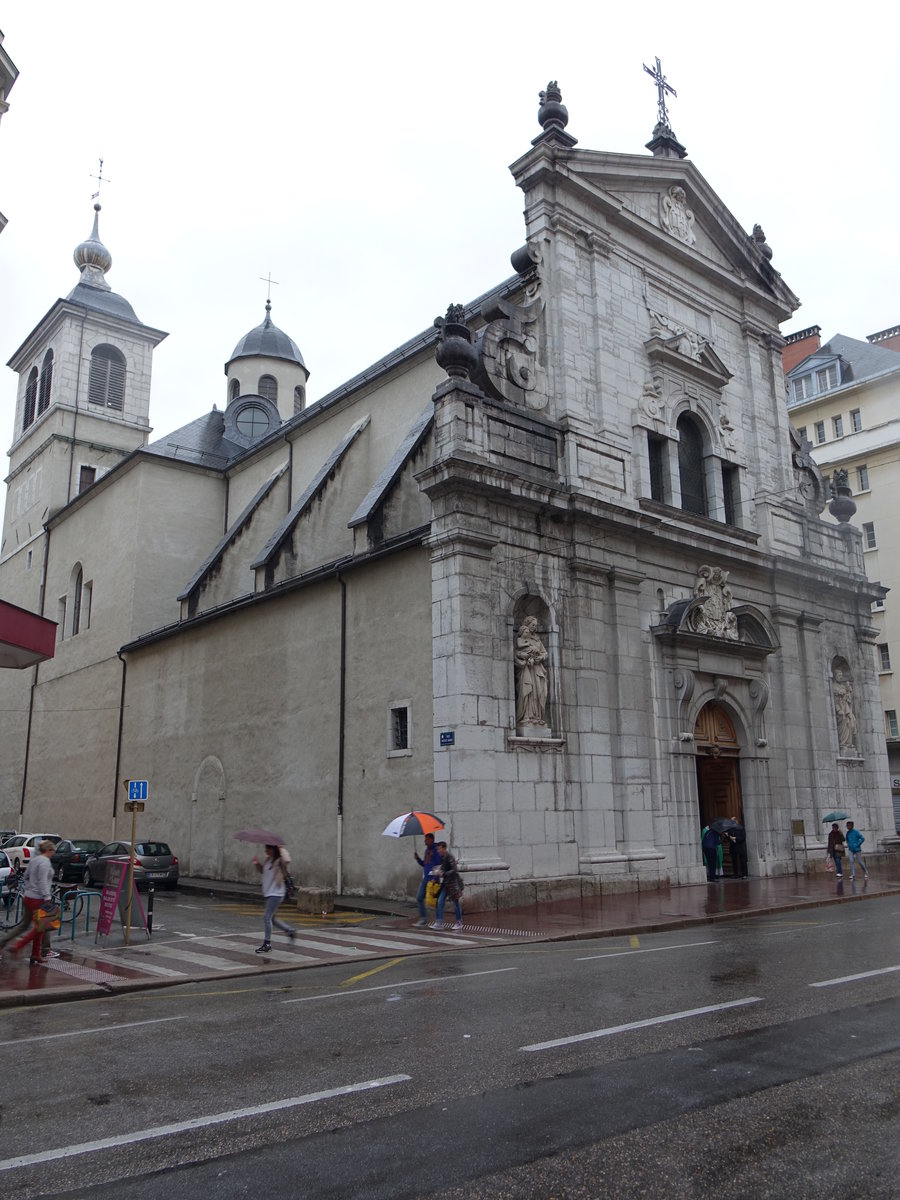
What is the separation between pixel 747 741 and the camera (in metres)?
23.5

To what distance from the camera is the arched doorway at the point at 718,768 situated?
74.6 ft

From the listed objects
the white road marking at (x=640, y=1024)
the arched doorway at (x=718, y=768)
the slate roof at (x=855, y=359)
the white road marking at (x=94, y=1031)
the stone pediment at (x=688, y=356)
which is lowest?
the white road marking at (x=94, y=1031)

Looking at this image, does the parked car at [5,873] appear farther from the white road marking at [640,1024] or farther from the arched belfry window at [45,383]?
the arched belfry window at [45,383]

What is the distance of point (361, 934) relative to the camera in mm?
15117

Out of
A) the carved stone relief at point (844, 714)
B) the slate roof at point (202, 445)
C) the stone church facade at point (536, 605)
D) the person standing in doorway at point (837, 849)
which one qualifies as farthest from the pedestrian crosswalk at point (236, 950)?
the slate roof at point (202, 445)

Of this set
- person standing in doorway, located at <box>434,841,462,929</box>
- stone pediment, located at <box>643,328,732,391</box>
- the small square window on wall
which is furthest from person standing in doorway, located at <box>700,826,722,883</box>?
stone pediment, located at <box>643,328,732,391</box>

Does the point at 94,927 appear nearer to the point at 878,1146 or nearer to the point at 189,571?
the point at 878,1146

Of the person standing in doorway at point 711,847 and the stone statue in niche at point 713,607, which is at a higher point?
the stone statue in niche at point 713,607

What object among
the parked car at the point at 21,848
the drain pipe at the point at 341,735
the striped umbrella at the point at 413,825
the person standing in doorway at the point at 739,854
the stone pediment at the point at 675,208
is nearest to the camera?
the striped umbrella at the point at 413,825

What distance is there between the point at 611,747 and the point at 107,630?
64.1ft

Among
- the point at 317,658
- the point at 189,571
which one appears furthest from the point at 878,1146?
the point at 189,571

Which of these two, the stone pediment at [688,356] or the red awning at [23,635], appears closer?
the red awning at [23,635]

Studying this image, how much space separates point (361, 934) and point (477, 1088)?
9493 mm

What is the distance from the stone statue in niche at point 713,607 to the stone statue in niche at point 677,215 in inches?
353
